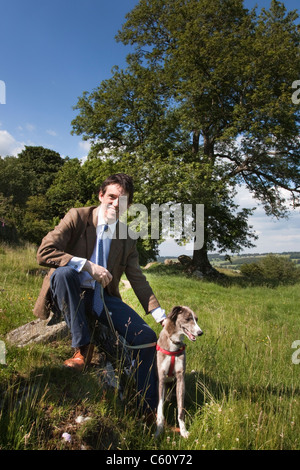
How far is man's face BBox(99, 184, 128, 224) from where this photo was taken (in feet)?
12.0

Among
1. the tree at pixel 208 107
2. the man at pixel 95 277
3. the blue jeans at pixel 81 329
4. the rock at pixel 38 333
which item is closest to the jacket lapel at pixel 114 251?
the man at pixel 95 277

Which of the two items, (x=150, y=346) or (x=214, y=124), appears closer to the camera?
(x=150, y=346)

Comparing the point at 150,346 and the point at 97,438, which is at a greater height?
the point at 150,346

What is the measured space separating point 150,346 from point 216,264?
924 inches

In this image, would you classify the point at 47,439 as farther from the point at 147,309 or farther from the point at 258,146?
the point at 258,146

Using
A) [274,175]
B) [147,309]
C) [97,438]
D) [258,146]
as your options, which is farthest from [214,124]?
[97,438]

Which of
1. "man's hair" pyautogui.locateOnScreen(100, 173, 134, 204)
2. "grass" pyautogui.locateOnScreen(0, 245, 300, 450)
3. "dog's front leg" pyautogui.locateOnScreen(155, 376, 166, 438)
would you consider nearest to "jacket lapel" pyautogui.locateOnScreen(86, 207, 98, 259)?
"man's hair" pyautogui.locateOnScreen(100, 173, 134, 204)

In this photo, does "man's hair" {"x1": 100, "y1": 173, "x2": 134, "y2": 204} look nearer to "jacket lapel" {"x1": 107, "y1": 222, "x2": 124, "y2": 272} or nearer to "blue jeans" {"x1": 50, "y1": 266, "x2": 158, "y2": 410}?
"jacket lapel" {"x1": 107, "y1": 222, "x2": 124, "y2": 272}

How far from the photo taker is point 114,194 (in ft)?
12.0

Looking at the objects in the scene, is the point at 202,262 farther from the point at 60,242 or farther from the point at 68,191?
the point at 68,191

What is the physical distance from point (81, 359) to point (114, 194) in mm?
1820

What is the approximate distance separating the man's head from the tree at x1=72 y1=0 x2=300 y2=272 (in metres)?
13.7

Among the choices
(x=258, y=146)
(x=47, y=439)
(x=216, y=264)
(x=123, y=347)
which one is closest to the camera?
(x=47, y=439)
